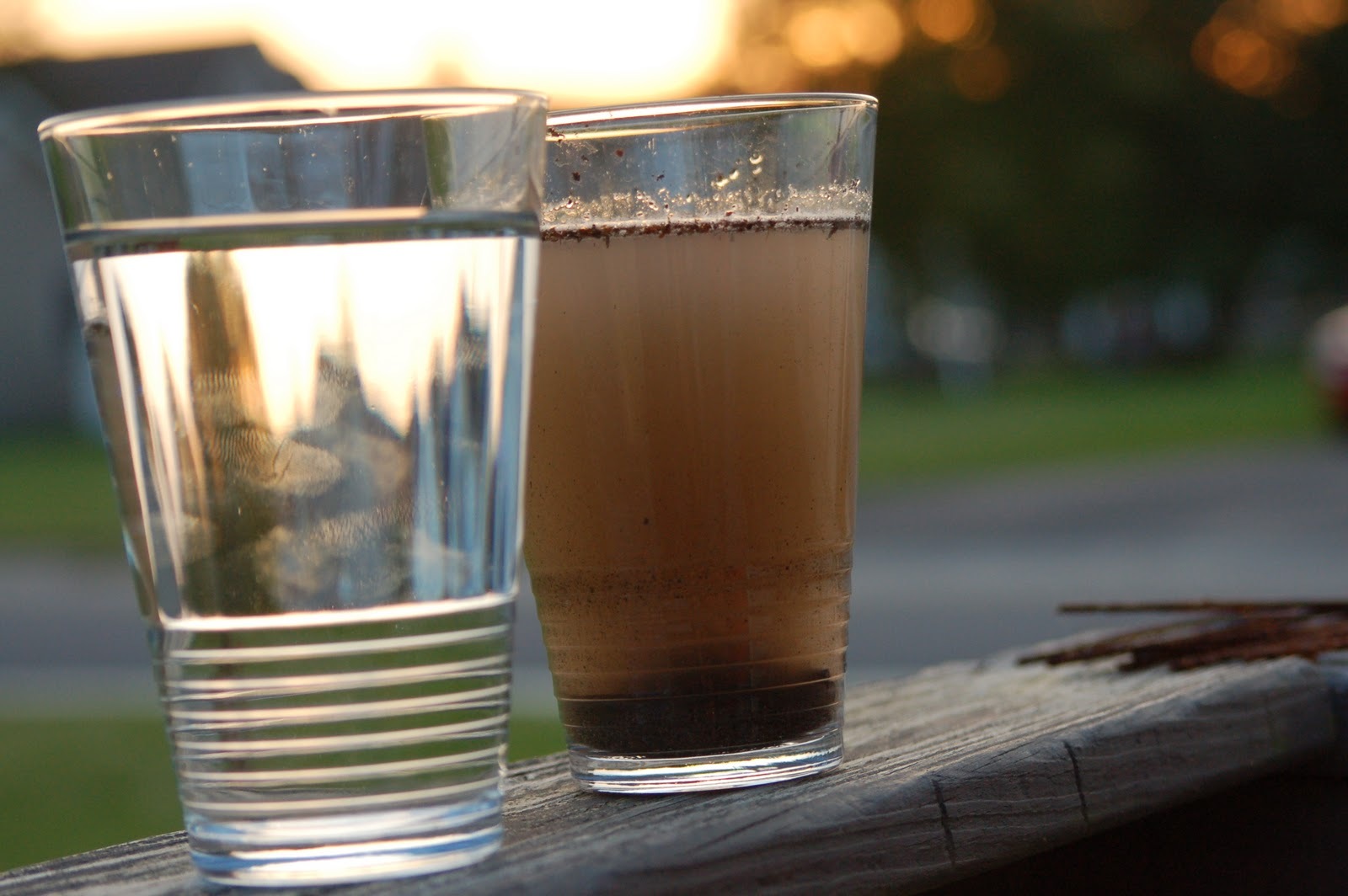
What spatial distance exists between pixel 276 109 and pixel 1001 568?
10333 mm

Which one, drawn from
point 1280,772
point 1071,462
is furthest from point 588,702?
point 1071,462

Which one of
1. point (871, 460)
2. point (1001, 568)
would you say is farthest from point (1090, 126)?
point (1001, 568)

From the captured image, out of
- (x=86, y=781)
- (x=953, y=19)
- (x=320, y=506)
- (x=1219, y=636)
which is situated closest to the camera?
(x=320, y=506)

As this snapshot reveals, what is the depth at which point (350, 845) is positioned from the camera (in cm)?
77

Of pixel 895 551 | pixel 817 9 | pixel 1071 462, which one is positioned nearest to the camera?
pixel 895 551

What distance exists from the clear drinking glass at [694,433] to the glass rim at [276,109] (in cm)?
20

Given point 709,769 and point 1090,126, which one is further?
point 1090,126

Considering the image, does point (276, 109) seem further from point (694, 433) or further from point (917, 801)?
point (917, 801)

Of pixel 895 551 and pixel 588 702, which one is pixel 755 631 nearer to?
pixel 588 702

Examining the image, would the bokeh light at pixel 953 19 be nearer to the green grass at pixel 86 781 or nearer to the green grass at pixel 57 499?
the green grass at pixel 57 499

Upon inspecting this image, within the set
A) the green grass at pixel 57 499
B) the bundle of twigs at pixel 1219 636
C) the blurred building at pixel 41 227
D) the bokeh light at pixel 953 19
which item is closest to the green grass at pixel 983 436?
the green grass at pixel 57 499

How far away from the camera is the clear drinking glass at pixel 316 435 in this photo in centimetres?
75

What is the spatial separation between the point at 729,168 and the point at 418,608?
13.3 inches

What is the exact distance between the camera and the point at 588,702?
985mm
